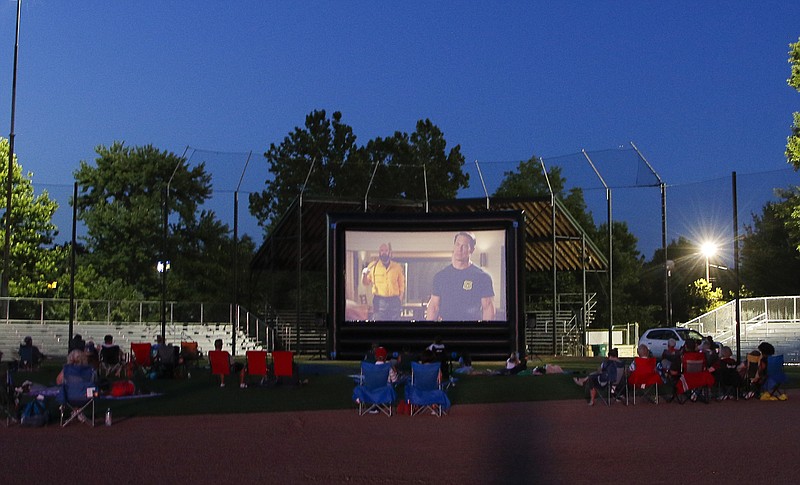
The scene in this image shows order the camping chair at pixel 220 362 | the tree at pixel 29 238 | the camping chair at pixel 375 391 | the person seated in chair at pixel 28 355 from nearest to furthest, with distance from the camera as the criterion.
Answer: the camping chair at pixel 375 391 < the camping chair at pixel 220 362 < the person seated in chair at pixel 28 355 < the tree at pixel 29 238

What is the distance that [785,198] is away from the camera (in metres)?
40.8

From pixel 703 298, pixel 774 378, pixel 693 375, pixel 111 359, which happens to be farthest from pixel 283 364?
pixel 703 298

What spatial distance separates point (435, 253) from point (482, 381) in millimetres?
8267

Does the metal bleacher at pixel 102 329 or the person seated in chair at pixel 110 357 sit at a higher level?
the metal bleacher at pixel 102 329

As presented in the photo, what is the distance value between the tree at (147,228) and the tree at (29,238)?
3289 mm

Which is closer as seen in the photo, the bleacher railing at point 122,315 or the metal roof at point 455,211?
the bleacher railing at point 122,315

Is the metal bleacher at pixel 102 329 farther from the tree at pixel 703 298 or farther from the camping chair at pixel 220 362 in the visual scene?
the tree at pixel 703 298

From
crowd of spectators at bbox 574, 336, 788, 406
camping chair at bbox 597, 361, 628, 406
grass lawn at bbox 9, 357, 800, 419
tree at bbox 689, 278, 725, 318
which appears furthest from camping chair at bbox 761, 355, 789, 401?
tree at bbox 689, 278, 725, 318

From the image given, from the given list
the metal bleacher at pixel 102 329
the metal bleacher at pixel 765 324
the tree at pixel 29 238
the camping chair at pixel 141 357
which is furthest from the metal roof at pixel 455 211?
the camping chair at pixel 141 357

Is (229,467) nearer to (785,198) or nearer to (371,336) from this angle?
(371,336)

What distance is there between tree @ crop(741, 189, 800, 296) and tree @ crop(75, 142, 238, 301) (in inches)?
983

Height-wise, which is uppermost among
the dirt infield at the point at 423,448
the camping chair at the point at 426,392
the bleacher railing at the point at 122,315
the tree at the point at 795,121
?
the tree at the point at 795,121

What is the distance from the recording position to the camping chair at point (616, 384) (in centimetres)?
1573

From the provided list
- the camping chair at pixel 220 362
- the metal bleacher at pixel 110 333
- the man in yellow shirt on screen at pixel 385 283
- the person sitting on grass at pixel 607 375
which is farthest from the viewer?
the metal bleacher at pixel 110 333
